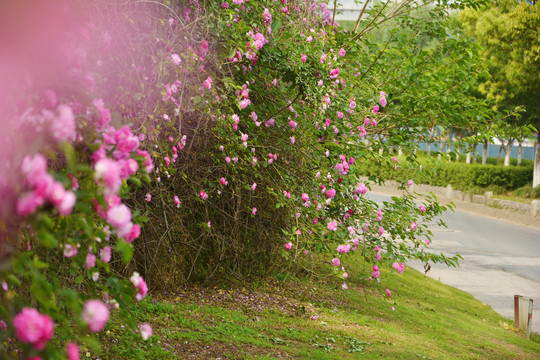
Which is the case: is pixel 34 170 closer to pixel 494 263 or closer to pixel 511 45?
pixel 494 263

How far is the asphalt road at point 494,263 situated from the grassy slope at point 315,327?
111cm

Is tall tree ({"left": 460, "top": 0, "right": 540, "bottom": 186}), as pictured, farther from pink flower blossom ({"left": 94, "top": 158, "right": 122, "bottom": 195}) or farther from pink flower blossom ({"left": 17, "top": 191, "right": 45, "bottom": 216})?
pink flower blossom ({"left": 17, "top": 191, "right": 45, "bottom": 216})

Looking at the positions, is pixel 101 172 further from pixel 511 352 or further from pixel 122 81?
pixel 511 352

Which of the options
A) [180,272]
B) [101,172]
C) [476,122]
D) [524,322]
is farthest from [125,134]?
[524,322]

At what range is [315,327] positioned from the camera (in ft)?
17.3

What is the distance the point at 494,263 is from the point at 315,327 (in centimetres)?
703

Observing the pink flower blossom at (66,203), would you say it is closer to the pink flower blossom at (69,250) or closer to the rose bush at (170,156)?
the rose bush at (170,156)

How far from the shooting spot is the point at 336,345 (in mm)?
4797

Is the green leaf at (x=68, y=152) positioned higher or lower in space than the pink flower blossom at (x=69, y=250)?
higher

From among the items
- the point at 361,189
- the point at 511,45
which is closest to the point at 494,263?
the point at 361,189

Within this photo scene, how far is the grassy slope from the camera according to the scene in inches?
166

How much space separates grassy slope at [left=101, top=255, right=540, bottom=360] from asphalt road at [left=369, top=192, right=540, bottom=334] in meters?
1.11

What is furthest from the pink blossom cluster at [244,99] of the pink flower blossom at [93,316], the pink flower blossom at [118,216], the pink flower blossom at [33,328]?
the pink flower blossom at [33,328]

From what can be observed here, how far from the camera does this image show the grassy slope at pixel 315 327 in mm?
4227
